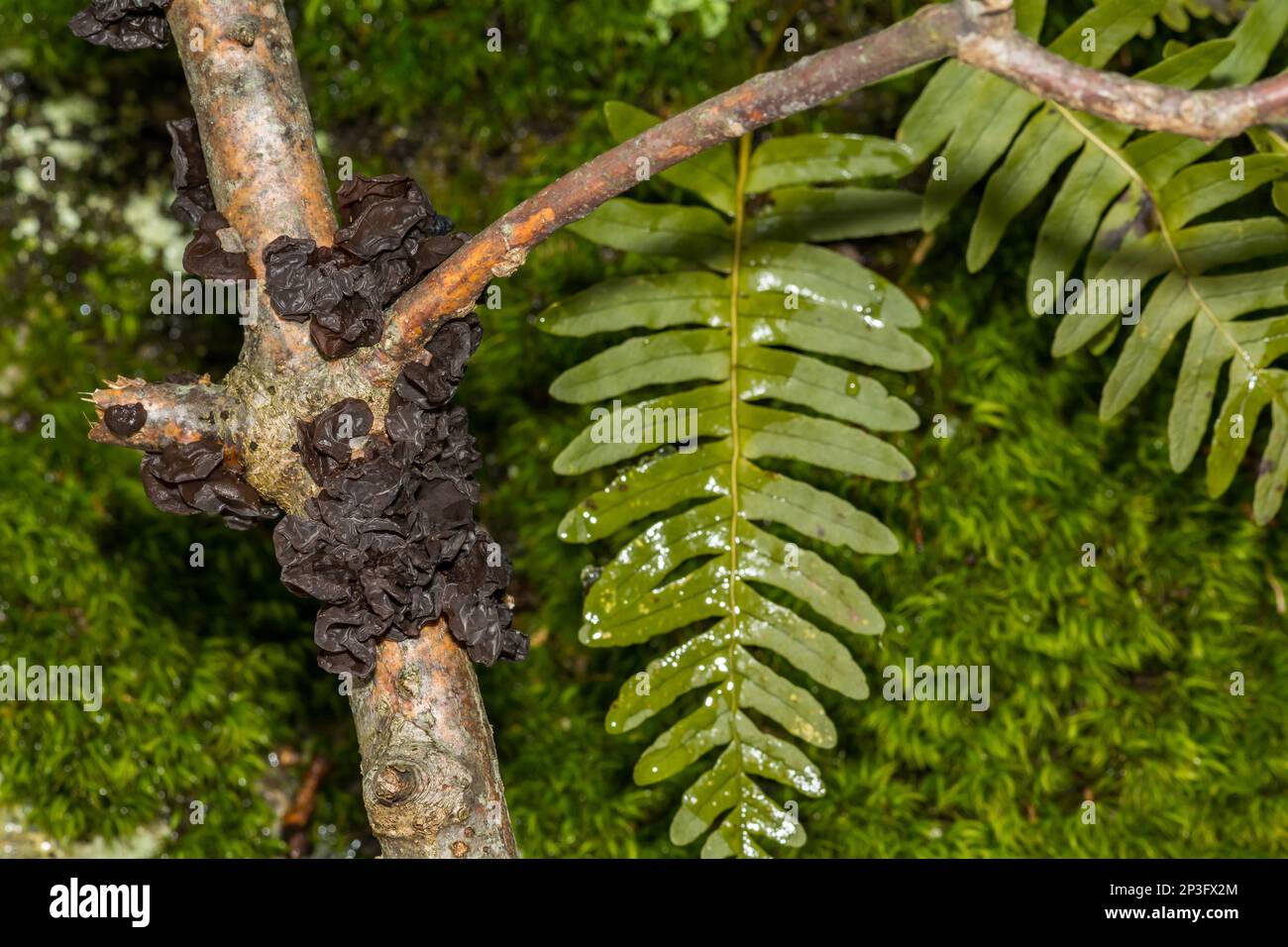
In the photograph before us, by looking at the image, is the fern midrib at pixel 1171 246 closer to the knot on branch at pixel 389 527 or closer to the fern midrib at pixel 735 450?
the fern midrib at pixel 735 450

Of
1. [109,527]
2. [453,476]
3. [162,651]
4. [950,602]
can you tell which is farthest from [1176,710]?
[109,527]

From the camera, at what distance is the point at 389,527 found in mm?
1991

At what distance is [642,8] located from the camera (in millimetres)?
3266

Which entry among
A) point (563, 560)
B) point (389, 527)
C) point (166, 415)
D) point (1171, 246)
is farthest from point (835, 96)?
point (563, 560)

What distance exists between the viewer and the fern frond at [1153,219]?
2615mm

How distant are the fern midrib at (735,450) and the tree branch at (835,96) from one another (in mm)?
968

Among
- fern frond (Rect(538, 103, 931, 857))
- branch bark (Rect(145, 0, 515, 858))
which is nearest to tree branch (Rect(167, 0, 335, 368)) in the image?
branch bark (Rect(145, 0, 515, 858))

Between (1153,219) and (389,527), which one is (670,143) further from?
(1153,219)

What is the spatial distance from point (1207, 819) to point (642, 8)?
259 cm

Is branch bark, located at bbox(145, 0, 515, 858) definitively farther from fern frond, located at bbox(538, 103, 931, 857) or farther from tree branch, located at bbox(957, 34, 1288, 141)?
tree branch, located at bbox(957, 34, 1288, 141)

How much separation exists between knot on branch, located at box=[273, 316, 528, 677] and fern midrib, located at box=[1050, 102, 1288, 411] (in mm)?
1521

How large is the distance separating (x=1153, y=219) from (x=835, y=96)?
1398 millimetres

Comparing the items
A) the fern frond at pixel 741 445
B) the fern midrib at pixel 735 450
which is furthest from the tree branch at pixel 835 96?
the fern midrib at pixel 735 450
